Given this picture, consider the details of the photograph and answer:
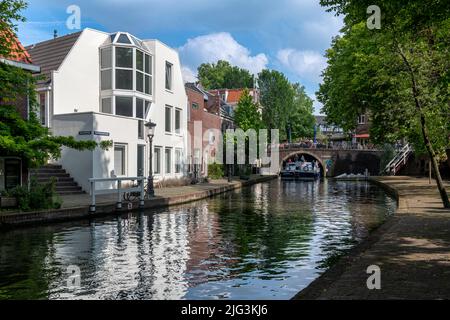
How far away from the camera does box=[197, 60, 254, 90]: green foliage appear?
3996 inches

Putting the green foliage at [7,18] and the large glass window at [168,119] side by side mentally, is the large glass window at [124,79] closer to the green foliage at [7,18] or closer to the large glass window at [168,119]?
the large glass window at [168,119]

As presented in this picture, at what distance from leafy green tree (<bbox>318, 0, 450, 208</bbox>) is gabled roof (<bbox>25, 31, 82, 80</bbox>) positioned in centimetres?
1680

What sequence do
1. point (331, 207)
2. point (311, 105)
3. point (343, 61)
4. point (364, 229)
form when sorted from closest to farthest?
point (364, 229) < point (331, 207) < point (343, 61) < point (311, 105)

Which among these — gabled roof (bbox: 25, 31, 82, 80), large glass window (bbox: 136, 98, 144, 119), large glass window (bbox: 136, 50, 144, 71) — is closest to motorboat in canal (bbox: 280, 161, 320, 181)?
large glass window (bbox: 136, 98, 144, 119)

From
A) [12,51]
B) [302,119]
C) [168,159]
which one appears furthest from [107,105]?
[302,119]

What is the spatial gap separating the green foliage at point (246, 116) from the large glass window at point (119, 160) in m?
22.6

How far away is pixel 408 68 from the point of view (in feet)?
55.0

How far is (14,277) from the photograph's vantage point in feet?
27.7

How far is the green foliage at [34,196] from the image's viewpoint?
15547 mm

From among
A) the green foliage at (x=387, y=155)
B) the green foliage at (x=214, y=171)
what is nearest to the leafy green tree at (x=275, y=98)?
the green foliage at (x=387, y=155)

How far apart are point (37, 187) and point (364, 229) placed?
10.5m
